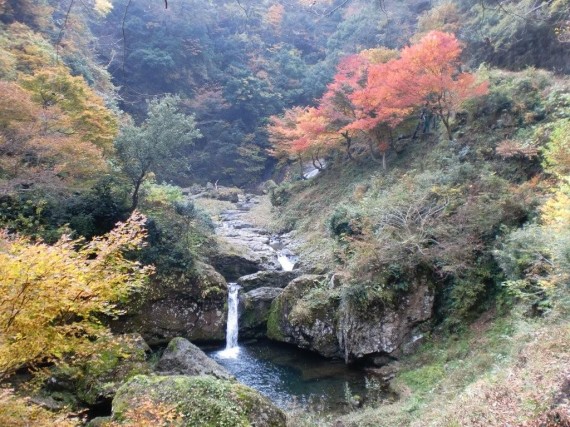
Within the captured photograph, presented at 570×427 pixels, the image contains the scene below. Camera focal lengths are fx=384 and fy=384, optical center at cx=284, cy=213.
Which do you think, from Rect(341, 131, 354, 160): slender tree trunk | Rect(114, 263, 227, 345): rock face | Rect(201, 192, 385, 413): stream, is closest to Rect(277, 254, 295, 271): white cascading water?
Rect(201, 192, 385, 413): stream

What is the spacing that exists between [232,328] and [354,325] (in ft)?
15.2

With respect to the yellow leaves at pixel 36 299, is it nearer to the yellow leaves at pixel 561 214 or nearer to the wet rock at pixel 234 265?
the yellow leaves at pixel 561 214

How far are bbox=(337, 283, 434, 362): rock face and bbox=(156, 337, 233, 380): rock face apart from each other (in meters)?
3.90

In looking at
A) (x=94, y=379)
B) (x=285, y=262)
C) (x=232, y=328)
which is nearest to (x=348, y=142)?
(x=285, y=262)

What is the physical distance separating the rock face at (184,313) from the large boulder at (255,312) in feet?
2.28

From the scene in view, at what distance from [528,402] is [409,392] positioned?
172 inches

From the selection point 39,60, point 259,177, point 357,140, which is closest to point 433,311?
point 357,140

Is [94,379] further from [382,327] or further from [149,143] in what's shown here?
[149,143]

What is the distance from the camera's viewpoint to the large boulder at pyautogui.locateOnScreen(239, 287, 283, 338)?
13781mm

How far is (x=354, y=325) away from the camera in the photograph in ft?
37.7

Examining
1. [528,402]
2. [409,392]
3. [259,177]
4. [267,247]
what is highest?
[259,177]

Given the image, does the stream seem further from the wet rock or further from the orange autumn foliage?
the orange autumn foliage

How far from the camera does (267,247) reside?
68.1 feet

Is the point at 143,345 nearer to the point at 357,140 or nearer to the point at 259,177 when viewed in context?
the point at 357,140
